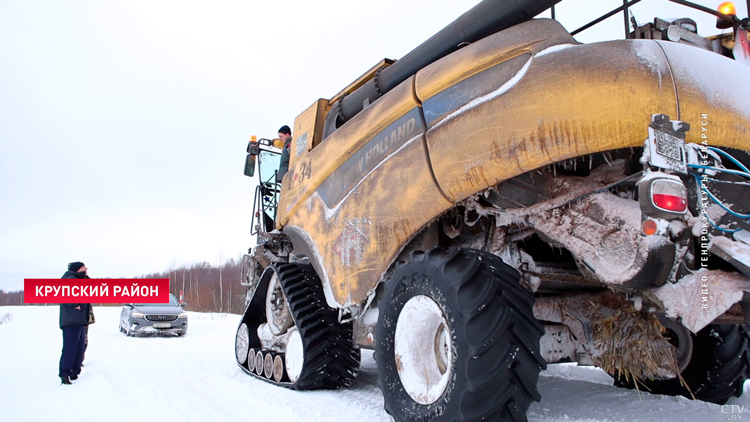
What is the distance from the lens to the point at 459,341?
8.98ft

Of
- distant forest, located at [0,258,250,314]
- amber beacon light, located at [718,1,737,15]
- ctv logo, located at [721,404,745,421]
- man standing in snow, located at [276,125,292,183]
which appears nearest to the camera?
amber beacon light, located at [718,1,737,15]

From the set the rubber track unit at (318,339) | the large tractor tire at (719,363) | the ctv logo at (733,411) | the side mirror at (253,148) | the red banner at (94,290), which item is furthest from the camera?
the side mirror at (253,148)

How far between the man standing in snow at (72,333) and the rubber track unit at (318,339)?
281 centimetres

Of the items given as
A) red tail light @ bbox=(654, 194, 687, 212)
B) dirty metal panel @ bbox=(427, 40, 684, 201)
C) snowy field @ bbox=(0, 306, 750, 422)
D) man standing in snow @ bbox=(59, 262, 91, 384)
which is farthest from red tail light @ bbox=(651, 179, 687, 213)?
man standing in snow @ bbox=(59, 262, 91, 384)

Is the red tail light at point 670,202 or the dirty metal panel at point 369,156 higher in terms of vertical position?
the dirty metal panel at point 369,156

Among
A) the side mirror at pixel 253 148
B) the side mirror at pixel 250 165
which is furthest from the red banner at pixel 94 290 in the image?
the side mirror at pixel 253 148

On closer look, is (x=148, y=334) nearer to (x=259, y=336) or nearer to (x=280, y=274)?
(x=259, y=336)

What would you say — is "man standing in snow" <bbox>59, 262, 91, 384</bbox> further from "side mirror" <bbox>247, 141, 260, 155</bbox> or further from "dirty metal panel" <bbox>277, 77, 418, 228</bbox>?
"dirty metal panel" <bbox>277, 77, 418, 228</bbox>

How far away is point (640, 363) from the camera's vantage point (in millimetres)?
3258

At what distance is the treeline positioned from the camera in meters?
44.9

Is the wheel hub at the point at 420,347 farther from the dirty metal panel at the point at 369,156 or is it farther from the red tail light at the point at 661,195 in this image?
the red tail light at the point at 661,195

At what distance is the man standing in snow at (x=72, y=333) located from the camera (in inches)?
248

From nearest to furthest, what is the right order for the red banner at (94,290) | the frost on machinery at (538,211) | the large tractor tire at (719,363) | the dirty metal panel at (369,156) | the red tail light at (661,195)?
the red tail light at (661,195), the frost on machinery at (538,211), the dirty metal panel at (369,156), the large tractor tire at (719,363), the red banner at (94,290)

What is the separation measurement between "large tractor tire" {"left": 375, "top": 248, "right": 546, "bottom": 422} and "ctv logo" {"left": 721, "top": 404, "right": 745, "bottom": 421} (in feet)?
6.52
